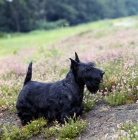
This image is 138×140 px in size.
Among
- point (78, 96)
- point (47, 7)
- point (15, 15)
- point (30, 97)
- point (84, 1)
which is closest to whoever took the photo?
point (78, 96)

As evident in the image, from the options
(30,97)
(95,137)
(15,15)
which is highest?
(15,15)

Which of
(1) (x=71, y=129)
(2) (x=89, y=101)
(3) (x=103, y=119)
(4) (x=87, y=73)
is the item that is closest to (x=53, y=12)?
(2) (x=89, y=101)

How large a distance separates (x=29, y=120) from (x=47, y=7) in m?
99.5

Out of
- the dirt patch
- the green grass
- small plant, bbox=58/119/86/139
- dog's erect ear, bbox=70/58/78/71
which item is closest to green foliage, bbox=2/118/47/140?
the dirt patch

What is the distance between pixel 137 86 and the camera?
7469mm

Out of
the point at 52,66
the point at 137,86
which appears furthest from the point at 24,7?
the point at 137,86

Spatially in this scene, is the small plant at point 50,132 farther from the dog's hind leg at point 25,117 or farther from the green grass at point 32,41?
the green grass at point 32,41

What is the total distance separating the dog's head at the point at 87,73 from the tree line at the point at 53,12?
4889cm

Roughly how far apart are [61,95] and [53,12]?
102 metres

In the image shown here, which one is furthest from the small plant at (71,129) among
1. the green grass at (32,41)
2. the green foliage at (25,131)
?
the green grass at (32,41)

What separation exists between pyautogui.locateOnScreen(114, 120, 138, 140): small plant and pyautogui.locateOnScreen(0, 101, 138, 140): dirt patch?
216 millimetres

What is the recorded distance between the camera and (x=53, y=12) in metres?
107

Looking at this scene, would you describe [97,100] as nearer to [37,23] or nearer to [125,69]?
[125,69]

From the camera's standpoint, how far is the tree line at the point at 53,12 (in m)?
86.9
